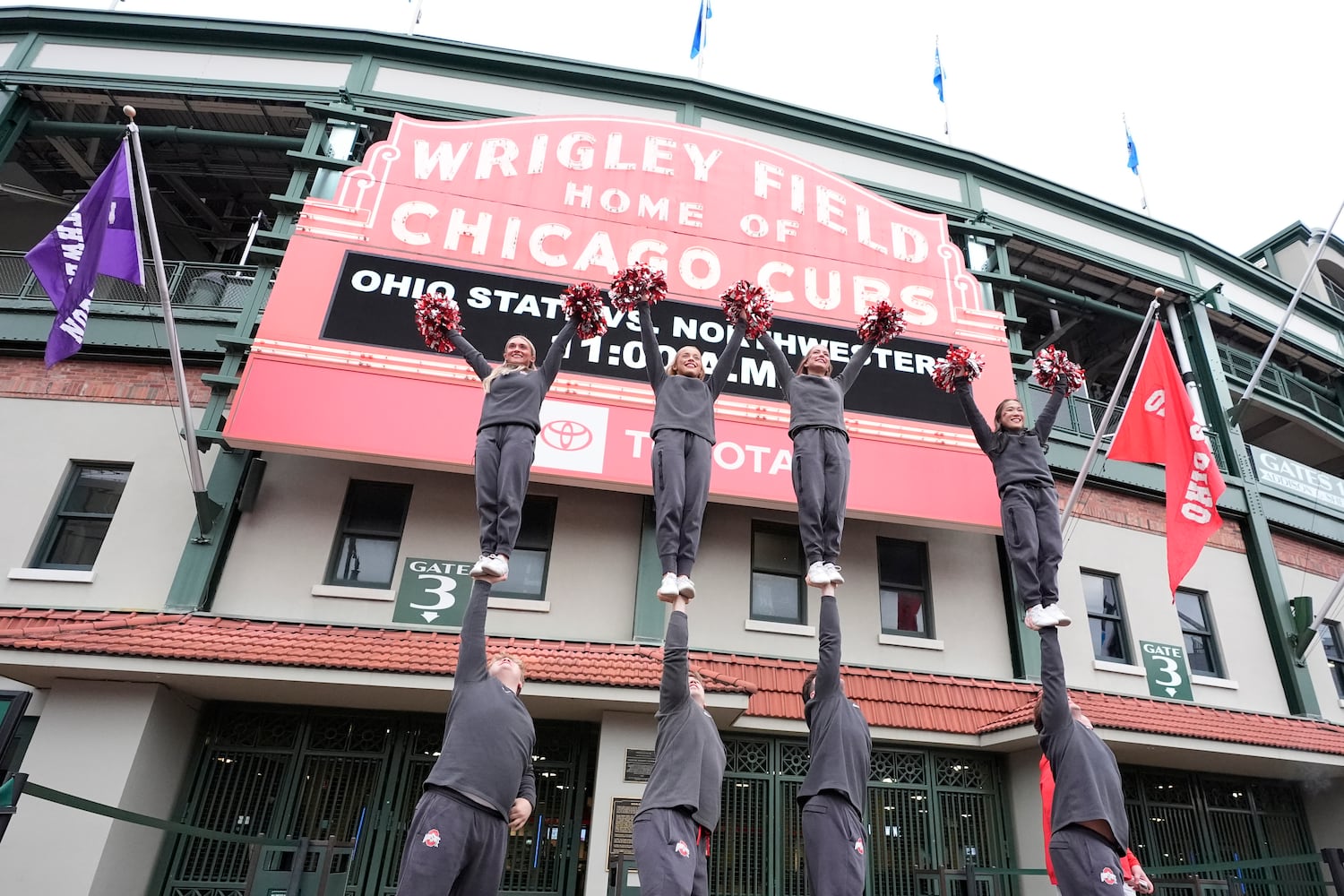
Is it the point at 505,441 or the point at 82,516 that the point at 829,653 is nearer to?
the point at 505,441

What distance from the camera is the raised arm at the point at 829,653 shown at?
5.14 meters

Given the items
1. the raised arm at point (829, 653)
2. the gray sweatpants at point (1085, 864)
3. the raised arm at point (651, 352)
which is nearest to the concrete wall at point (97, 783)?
the raised arm at point (651, 352)

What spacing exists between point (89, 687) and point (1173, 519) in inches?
460

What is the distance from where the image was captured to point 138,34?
42.2 ft

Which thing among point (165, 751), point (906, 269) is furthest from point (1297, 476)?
point (165, 751)

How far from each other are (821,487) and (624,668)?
3.79 meters

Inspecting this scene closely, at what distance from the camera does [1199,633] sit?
461 inches

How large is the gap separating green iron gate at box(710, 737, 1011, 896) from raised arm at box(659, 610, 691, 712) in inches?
180

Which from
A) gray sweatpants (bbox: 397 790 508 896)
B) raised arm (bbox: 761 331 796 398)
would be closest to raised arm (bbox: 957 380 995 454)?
raised arm (bbox: 761 331 796 398)

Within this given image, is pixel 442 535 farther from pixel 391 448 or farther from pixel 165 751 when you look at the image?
pixel 165 751

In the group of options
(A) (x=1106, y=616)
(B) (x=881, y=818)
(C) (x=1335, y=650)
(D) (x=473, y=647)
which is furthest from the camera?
(C) (x=1335, y=650)

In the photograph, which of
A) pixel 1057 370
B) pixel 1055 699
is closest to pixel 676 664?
pixel 1055 699

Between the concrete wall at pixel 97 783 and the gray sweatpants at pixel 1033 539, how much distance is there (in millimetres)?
8150

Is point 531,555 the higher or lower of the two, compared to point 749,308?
lower
